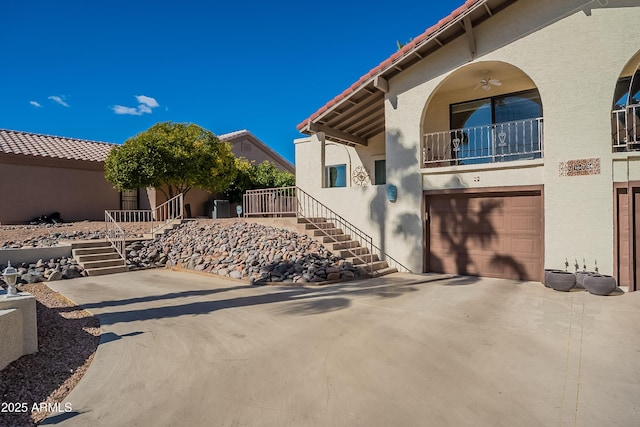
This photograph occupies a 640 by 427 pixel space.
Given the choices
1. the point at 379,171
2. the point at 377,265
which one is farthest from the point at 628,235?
the point at 379,171

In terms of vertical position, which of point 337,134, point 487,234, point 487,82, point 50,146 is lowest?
point 487,234

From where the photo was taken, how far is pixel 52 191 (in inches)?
647

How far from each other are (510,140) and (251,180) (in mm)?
13811

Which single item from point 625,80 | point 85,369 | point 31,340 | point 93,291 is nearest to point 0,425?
point 85,369

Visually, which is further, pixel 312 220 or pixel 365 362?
pixel 312 220

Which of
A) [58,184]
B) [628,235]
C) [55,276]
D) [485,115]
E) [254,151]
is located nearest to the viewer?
[628,235]

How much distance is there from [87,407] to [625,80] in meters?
12.7

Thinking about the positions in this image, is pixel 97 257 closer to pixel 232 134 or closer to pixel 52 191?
pixel 52 191

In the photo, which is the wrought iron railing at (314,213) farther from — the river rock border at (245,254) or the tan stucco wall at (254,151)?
the tan stucco wall at (254,151)

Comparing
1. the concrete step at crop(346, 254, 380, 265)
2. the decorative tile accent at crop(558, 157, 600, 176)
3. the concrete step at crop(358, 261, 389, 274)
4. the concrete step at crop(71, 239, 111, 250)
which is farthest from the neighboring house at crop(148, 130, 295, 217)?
the decorative tile accent at crop(558, 157, 600, 176)

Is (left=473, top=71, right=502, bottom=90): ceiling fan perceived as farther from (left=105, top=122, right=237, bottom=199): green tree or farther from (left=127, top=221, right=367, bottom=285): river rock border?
(left=105, top=122, right=237, bottom=199): green tree

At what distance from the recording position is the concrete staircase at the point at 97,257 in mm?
10445

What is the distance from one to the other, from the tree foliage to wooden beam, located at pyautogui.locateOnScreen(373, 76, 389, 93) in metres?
10.1

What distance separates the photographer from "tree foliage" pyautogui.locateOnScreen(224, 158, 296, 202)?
65.1 ft
